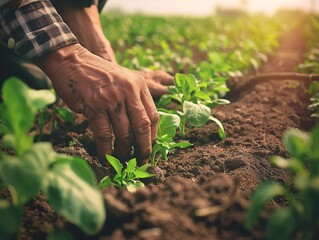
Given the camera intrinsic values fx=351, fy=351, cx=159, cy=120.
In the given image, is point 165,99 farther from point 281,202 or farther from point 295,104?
point 295,104

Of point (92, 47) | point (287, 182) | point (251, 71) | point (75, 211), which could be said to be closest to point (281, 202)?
point (287, 182)

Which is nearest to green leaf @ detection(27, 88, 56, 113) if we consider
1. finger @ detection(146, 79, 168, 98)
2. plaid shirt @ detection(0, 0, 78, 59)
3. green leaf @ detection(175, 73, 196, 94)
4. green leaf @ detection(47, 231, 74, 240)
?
green leaf @ detection(47, 231, 74, 240)

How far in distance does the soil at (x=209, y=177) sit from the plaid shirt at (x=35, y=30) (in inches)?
24.3

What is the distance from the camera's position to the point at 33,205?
55.2 inches

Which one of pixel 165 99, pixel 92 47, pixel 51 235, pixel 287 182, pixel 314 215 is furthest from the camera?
pixel 92 47

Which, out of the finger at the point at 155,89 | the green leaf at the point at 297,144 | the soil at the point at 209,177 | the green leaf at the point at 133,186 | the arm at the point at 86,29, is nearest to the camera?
the green leaf at the point at 297,144

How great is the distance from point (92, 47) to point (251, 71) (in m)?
2.69

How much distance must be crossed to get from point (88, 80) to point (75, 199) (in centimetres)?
88

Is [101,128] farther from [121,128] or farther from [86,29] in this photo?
[86,29]

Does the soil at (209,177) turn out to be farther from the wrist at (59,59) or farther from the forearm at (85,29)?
the forearm at (85,29)

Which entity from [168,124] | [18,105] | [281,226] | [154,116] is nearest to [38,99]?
[18,105]

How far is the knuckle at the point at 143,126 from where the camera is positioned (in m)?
1.74

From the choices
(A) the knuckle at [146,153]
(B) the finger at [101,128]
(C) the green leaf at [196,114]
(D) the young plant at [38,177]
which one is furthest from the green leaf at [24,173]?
(C) the green leaf at [196,114]

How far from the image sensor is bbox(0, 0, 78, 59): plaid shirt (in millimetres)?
1891
